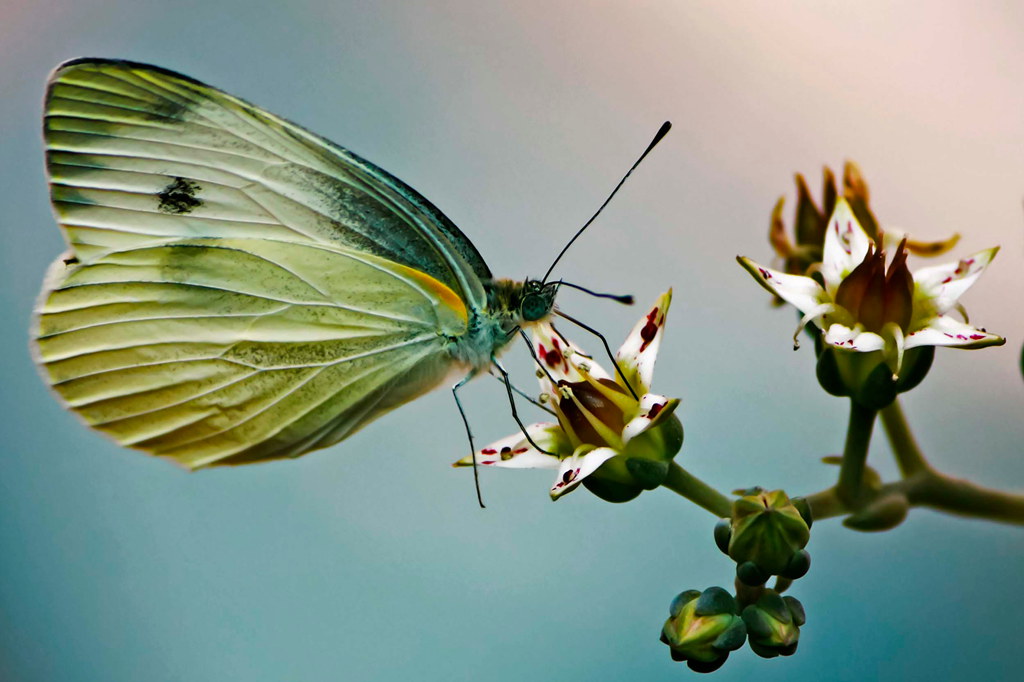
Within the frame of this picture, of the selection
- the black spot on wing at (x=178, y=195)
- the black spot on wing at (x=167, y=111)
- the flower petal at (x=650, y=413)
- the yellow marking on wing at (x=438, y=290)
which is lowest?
the flower petal at (x=650, y=413)

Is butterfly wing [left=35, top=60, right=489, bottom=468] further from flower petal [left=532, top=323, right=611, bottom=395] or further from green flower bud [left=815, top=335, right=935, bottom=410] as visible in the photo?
green flower bud [left=815, top=335, right=935, bottom=410]

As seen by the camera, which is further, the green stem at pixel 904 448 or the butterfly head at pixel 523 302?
the butterfly head at pixel 523 302

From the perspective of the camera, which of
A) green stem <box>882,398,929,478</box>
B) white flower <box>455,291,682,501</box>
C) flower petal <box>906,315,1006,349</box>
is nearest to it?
flower petal <box>906,315,1006,349</box>

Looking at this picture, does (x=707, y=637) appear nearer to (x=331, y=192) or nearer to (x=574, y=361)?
(x=574, y=361)

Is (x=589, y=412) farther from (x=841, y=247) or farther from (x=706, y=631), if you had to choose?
(x=841, y=247)

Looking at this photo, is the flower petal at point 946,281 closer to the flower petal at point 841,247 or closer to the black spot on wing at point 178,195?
the flower petal at point 841,247

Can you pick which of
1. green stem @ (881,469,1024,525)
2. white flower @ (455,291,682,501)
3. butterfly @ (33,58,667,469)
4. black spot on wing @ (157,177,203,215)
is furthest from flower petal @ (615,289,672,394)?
black spot on wing @ (157,177,203,215)

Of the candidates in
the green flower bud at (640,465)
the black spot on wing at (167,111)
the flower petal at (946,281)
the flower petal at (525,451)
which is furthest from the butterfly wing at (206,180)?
the flower petal at (946,281)
